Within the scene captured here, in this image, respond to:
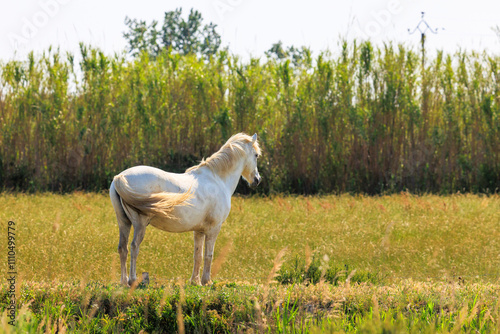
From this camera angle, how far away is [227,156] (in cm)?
610

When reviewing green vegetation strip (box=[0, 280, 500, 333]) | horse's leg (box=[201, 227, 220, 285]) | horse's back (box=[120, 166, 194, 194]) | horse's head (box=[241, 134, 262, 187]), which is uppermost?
horse's head (box=[241, 134, 262, 187])

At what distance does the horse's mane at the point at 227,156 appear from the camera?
6.02 m

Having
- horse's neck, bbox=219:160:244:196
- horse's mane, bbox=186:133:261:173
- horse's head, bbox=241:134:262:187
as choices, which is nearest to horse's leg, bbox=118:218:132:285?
horse's mane, bbox=186:133:261:173

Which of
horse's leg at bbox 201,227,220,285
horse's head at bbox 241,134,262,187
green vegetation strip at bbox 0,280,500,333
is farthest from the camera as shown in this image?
horse's head at bbox 241,134,262,187

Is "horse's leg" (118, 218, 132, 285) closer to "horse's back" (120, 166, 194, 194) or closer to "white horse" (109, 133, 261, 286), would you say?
"white horse" (109, 133, 261, 286)

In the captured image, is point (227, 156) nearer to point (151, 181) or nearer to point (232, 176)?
point (232, 176)

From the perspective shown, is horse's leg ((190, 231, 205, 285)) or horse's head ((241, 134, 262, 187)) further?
horse's head ((241, 134, 262, 187))

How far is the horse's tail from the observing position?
5043mm

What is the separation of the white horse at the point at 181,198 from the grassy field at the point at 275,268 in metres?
0.41

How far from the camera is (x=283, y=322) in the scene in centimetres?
424

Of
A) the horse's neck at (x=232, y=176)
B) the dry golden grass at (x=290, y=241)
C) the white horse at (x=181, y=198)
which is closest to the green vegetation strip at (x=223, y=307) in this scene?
the white horse at (x=181, y=198)

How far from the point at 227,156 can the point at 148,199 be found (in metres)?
1.27

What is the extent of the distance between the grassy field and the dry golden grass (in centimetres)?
3

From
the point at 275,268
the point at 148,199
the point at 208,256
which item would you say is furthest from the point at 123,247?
the point at 275,268
